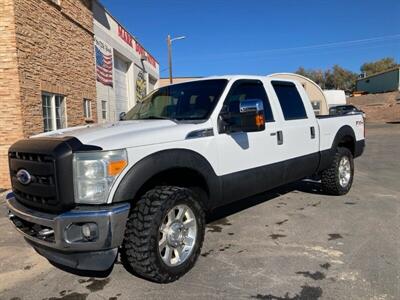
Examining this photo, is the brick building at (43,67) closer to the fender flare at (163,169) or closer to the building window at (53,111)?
the building window at (53,111)

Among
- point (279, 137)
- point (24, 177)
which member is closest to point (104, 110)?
point (279, 137)

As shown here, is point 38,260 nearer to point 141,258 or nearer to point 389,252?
point 141,258

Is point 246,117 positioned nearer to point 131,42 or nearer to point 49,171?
point 49,171

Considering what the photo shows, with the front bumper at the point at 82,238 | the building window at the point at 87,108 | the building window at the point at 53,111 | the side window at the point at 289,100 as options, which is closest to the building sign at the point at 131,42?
the building window at the point at 87,108

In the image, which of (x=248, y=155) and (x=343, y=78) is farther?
(x=343, y=78)

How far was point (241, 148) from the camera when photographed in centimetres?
466

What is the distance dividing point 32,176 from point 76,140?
1.85 ft

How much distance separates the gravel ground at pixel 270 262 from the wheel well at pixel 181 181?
77 centimetres

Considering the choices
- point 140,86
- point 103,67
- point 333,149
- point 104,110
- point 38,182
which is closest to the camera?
point 38,182

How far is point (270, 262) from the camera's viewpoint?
4242mm

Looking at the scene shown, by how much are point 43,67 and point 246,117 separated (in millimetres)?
8319

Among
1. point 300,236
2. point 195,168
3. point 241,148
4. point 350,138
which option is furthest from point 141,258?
point 350,138

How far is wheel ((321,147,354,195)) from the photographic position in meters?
6.87

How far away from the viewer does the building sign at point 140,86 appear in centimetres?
2436
